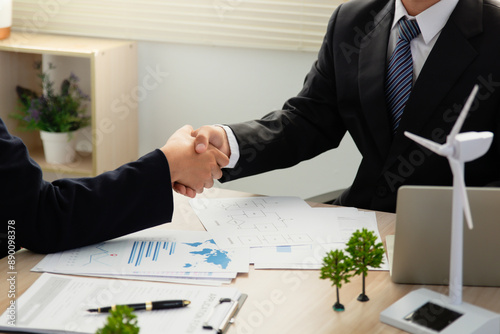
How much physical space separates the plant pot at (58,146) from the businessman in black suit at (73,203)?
1.62 m

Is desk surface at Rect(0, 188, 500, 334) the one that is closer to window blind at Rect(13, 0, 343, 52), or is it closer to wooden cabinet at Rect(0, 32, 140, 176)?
wooden cabinet at Rect(0, 32, 140, 176)

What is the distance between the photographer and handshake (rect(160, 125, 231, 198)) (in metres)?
1.49

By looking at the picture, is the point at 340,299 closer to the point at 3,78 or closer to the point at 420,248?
the point at 420,248

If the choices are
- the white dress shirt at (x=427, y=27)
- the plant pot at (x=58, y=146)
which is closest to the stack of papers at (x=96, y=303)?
the white dress shirt at (x=427, y=27)

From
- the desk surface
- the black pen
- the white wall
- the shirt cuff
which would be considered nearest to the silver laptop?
the desk surface

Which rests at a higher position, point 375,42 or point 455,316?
point 375,42

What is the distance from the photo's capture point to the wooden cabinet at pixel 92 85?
2.69 metres

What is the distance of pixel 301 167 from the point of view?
2918 mm

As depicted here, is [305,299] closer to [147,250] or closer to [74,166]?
[147,250]

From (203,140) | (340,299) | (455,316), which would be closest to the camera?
(455,316)

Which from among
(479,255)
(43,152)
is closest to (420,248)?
(479,255)

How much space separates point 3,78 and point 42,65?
193 mm

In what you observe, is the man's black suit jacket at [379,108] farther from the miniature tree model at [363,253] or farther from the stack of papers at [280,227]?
the miniature tree model at [363,253]

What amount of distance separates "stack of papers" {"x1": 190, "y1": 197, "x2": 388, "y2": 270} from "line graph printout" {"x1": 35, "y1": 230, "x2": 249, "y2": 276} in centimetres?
4
